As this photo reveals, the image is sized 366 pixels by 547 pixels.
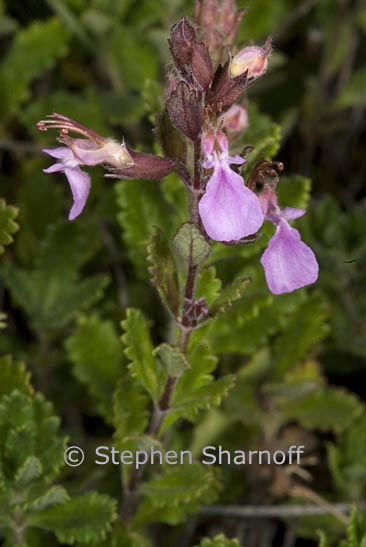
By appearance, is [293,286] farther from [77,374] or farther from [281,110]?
[281,110]

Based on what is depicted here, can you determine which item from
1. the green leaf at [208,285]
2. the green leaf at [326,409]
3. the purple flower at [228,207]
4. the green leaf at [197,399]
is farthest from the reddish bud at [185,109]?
the green leaf at [326,409]

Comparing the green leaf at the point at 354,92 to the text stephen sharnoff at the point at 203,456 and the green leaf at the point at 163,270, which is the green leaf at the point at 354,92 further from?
the green leaf at the point at 163,270

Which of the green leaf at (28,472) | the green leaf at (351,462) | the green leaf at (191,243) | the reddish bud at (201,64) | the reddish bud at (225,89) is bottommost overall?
the green leaf at (351,462)

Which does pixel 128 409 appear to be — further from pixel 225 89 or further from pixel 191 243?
pixel 225 89

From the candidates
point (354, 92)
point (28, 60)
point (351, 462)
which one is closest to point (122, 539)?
point (351, 462)

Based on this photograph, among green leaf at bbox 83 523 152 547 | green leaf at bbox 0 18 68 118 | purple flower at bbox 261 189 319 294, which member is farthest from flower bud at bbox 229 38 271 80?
A: green leaf at bbox 0 18 68 118
